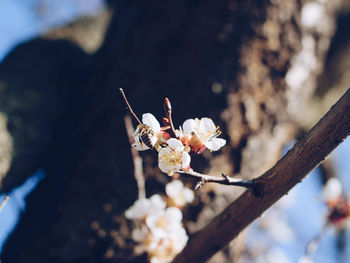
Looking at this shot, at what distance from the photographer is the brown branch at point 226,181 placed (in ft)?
1.61

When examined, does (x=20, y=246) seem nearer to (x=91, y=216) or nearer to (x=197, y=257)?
(x=91, y=216)

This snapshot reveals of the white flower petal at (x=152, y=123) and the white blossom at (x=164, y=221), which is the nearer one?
the white flower petal at (x=152, y=123)

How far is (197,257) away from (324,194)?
2.62 ft

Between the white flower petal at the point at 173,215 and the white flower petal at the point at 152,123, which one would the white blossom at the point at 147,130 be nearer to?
the white flower petal at the point at 152,123

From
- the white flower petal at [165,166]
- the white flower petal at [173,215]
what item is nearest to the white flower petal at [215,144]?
the white flower petal at [165,166]

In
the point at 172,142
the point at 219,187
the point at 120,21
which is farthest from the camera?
the point at 120,21

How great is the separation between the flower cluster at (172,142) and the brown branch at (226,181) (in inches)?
1.1

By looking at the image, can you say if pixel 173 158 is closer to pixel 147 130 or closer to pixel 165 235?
pixel 147 130

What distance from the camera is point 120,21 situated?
1.34 meters

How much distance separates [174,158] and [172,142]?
1.4 inches

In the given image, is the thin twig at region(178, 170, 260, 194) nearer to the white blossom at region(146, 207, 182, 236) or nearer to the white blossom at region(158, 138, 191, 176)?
the white blossom at region(158, 138, 191, 176)

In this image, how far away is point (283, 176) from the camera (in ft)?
1.78

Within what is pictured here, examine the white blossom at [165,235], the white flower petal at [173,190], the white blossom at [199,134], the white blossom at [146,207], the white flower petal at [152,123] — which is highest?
the white flower petal at [152,123]

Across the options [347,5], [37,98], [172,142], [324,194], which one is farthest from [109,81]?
[347,5]
